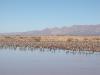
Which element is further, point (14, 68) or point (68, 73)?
point (14, 68)

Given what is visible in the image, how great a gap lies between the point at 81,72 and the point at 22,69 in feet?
12.3

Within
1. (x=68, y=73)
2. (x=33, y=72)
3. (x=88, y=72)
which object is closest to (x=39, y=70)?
(x=33, y=72)

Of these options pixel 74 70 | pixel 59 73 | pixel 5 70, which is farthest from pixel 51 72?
pixel 5 70

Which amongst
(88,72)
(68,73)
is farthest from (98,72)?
(68,73)

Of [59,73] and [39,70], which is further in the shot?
[39,70]

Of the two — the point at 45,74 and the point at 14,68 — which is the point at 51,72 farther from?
the point at 14,68

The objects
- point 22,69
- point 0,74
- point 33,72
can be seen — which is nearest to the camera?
point 0,74

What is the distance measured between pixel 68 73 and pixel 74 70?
1170 millimetres

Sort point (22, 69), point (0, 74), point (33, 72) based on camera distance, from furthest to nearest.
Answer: point (22, 69) < point (33, 72) < point (0, 74)

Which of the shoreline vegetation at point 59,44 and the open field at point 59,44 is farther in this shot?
the open field at point 59,44

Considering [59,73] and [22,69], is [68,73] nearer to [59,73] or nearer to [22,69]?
[59,73]

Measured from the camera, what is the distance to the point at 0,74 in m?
15.2

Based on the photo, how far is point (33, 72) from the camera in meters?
16.2

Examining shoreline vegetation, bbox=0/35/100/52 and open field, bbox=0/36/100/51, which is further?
open field, bbox=0/36/100/51
